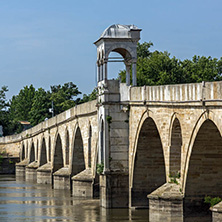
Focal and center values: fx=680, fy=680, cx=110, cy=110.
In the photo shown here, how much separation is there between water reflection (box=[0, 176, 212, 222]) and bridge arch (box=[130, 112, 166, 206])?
0.89 meters

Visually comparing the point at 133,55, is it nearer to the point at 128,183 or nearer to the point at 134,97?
the point at 134,97

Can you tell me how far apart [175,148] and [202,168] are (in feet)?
6.23

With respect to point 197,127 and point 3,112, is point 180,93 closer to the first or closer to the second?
point 197,127

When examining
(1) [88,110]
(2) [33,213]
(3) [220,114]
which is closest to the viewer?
(3) [220,114]

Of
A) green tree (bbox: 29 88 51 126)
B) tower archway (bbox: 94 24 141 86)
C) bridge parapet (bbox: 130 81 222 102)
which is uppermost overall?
green tree (bbox: 29 88 51 126)

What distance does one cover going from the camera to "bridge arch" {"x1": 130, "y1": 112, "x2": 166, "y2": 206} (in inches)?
1188

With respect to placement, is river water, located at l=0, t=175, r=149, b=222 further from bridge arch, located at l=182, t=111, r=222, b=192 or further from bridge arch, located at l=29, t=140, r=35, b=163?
bridge arch, located at l=29, t=140, r=35, b=163

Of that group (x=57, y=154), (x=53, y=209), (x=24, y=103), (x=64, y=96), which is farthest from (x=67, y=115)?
(x=24, y=103)

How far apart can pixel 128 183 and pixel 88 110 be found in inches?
355

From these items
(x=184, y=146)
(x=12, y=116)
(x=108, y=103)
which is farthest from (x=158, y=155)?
(x=12, y=116)

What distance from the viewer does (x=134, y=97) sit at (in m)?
30.2

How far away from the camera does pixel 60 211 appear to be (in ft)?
107

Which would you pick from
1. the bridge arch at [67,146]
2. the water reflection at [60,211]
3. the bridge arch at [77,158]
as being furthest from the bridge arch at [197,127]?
the bridge arch at [67,146]

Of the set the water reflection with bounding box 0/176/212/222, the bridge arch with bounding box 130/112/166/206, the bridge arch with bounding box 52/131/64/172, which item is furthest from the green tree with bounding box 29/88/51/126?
the bridge arch with bounding box 130/112/166/206
